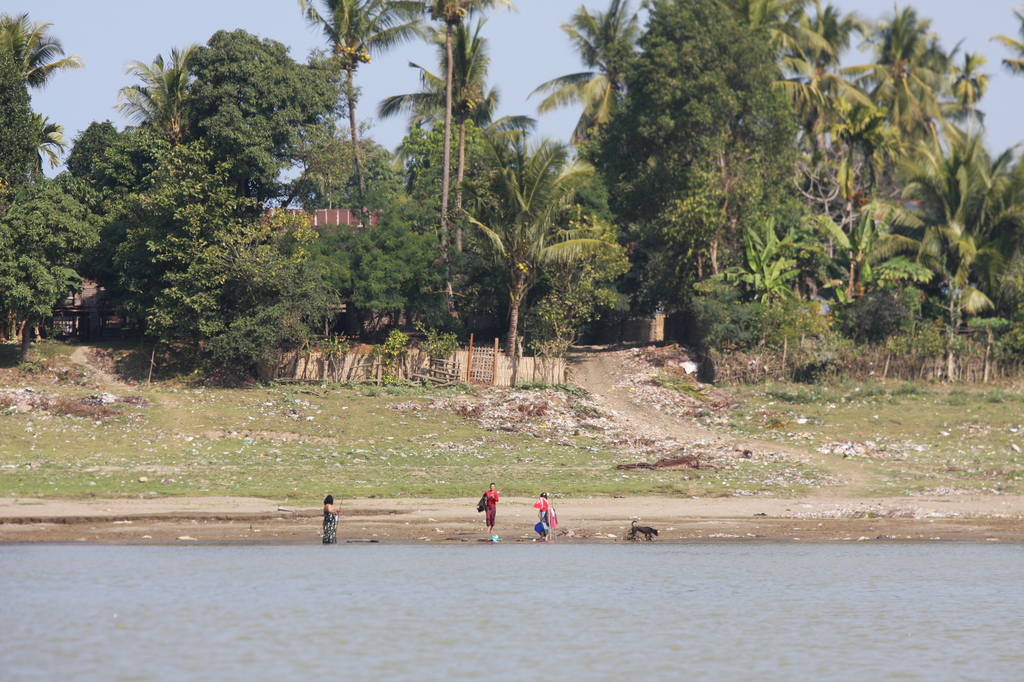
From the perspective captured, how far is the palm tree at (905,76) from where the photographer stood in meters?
68.9

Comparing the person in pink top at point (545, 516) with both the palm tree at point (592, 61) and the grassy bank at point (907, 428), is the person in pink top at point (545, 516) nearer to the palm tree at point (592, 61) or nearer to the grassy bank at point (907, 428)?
the grassy bank at point (907, 428)

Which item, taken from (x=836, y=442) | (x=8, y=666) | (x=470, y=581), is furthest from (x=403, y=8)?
(x=8, y=666)

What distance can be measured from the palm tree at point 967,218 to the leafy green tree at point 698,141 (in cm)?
608

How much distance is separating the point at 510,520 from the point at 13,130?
29044mm

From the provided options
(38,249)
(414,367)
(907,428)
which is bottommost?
(907,428)

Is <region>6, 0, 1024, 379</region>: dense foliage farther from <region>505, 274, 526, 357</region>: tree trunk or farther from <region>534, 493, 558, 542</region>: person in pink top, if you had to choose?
<region>534, 493, 558, 542</region>: person in pink top

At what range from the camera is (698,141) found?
49.4 meters

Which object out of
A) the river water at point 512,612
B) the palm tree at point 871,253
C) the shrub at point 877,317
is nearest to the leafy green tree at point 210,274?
the river water at point 512,612

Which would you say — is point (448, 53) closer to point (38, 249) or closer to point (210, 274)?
point (210, 274)

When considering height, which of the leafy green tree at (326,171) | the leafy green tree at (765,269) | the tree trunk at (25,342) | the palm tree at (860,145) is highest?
the palm tree at (860,145)

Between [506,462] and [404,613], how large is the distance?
1395 centimetres

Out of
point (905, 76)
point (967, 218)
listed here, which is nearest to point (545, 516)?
point (967, 218)

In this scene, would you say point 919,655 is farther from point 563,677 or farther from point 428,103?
point 428,103

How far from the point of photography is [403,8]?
52.2 m
